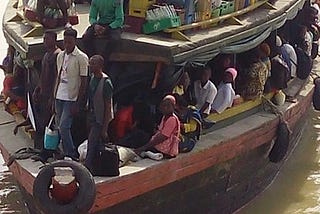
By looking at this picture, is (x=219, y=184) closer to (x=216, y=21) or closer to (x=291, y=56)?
(x=216, y=21)

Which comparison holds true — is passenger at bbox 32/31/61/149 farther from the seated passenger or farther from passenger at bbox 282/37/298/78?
passenger at bbox 282/37/298/78

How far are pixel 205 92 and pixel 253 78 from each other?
0.97 meters

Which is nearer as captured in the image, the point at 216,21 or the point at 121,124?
the point at 121,124

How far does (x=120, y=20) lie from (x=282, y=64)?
2.86 metres

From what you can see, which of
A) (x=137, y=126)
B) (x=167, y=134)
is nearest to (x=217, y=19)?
(x=137, y=126)

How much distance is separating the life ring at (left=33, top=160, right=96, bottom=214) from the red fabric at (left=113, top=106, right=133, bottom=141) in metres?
0.99

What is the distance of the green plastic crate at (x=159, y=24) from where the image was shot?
7.07 m

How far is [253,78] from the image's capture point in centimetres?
839

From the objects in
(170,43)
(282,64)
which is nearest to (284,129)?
(282,64)

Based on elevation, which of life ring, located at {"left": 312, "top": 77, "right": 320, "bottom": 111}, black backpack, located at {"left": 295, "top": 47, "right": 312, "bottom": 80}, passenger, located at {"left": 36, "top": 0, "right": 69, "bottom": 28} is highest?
passenger, located at {"left": 36, "top": 0, "right": 69, "bottom": 28}

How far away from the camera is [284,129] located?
865 centimetres

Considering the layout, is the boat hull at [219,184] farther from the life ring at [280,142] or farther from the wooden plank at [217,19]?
the wooden plank at [217,19]

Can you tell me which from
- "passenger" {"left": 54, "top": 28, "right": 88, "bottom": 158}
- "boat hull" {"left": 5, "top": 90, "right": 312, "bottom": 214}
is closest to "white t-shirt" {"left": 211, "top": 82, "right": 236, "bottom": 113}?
"boat hull" {"left": 5, "top": 90, "right": 312, "bottom": 214}

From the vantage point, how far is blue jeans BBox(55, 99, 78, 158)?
660cm
